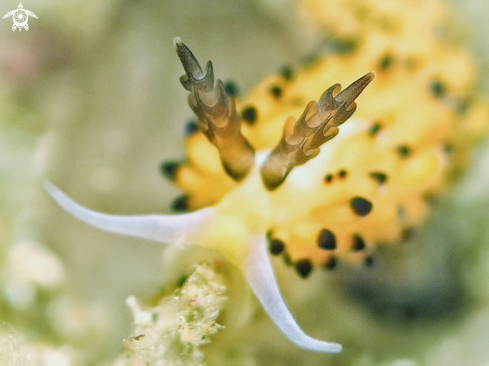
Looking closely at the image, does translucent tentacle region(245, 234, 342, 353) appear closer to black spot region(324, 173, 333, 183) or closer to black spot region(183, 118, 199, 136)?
black spot region(324, 173, 333, 183)

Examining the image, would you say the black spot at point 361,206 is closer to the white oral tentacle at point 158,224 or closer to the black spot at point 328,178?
the black spot at point 328,178

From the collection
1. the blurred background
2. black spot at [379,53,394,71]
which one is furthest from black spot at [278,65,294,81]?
black spot at [379,53,394,71]

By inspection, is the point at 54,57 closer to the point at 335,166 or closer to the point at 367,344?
the point at 335,166

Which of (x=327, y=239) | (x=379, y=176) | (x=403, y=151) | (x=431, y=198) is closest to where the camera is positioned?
(x=327, y=239)

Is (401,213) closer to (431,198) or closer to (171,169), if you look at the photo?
(431,198)

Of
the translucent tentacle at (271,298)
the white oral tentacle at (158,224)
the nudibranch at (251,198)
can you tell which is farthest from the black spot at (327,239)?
the white oral tentacle at (158,224)

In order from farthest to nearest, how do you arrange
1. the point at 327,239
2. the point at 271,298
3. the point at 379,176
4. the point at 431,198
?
the point at 431,198, the point at 379,176, the point at 327,239, the point at 271,298

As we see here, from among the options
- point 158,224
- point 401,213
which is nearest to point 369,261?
→ point 401,213
